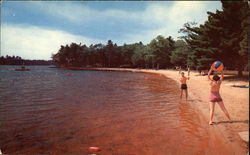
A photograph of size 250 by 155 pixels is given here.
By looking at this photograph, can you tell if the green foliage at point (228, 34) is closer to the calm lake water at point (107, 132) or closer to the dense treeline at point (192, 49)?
the dense treeline at point (192, 49)

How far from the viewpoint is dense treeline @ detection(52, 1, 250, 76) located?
1978cm

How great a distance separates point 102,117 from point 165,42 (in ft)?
232

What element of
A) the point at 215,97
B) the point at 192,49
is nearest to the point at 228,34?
the point at 215,97

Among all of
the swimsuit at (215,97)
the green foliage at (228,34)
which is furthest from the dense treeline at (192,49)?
the swimsuit at (215,97)

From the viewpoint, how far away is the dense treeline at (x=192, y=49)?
64.9ft

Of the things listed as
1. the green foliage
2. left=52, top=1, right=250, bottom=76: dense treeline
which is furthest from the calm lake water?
the green foliage

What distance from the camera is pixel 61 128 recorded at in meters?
7.65

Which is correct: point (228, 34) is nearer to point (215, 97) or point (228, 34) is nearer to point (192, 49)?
point (215, 97)

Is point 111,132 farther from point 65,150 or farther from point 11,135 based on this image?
point 11,135

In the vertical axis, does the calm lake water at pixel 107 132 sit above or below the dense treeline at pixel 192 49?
below

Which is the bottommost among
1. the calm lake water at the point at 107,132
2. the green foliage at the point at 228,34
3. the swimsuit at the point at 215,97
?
the calm lake water at the point at 107,132

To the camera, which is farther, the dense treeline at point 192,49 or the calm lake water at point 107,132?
the dense treeline at point 192,49

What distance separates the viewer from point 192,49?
38969mm

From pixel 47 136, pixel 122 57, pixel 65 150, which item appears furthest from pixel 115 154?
pixel 122 57
